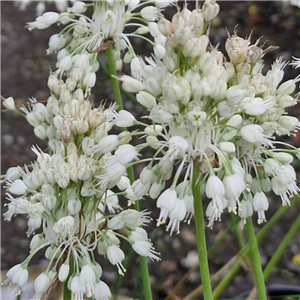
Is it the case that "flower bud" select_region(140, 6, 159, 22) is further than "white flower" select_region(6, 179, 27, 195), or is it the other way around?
"flower bud" select_region(140, 6, 159, 22)

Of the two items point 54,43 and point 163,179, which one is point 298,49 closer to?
point 54,43

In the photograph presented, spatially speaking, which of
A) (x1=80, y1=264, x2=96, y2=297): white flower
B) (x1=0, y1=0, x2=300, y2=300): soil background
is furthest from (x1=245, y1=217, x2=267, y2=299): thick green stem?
(x1=0, y1=0, x2=300, y2=300): soil background

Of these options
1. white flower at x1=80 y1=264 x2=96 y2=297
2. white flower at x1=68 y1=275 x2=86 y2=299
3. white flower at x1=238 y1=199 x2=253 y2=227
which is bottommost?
white flower at x1=68 y1=275 x2=86 y2=299

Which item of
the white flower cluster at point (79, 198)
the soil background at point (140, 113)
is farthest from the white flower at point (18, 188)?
the soil background at point (140, 113)

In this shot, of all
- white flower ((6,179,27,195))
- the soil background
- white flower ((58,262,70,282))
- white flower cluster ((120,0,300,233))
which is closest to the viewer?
white flower cluster ((120,0,300,233))

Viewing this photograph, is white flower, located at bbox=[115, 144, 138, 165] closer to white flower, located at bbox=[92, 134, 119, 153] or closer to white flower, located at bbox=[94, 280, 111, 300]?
white flower, located at bbox=[92, 134, 119, 153]

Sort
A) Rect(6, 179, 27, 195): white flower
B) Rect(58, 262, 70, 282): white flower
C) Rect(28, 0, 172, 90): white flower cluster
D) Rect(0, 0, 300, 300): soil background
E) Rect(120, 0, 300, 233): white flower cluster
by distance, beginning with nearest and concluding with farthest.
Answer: Rect(120, 0, 300, 233): white flower cluster, Rect(58, 262, 70, 282): white flower, Rect(6, 179, 27, 195): white flower, Rect(28, 0, 172, 90): white flower cluster, Rect(0, 0, 300, 300): soil background

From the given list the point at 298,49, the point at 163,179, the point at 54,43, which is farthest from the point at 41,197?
the point at 298,49
